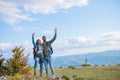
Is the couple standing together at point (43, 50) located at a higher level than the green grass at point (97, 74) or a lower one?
higher

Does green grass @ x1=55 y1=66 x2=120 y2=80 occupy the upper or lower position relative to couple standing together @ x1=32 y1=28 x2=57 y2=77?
lower

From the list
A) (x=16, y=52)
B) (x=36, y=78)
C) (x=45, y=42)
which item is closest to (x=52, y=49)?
(x=45, y=42)

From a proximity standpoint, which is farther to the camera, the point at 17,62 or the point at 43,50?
the point at 17,62

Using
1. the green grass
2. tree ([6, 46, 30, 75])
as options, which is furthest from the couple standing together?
tree ([6, 46, 30, 75])

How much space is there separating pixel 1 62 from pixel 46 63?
8.16m

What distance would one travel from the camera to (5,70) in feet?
91.9

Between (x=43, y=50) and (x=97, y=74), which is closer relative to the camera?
(x=43, y=50)

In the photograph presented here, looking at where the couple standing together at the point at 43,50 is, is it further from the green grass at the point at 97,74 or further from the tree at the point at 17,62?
the tree at the point at 17,62

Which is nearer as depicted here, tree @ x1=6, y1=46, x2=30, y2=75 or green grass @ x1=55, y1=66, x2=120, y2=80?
green grass @ x1=55, y1=66, x2=120, y2=80

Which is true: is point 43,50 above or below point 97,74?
above

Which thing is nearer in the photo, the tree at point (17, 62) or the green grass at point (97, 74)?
the green grass at point (97, 74)

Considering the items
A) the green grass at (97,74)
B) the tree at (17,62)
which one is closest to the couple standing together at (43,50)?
the green grass at (97,74)

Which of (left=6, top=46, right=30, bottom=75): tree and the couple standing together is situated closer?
the couple standing together

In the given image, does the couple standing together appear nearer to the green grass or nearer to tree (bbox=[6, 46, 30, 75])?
the green grass
